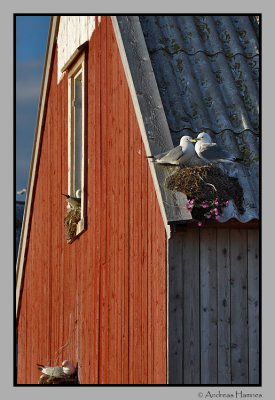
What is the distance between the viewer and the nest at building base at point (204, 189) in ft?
39.5

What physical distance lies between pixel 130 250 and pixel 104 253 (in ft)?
3.97

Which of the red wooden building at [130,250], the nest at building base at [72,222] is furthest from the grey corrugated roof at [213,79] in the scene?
the nest at building base at [72,222]

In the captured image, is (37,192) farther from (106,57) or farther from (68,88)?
(106,57)

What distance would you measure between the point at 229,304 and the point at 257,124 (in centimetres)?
201

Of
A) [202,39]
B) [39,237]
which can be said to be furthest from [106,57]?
Result: [39,237]

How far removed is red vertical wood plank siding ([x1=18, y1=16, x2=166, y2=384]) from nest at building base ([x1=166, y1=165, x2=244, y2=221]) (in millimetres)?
447

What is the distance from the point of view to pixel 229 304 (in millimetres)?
12383

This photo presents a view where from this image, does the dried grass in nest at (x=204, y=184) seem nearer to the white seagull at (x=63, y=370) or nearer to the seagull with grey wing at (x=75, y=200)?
the seagull with grey wing at (x=75, y=200)

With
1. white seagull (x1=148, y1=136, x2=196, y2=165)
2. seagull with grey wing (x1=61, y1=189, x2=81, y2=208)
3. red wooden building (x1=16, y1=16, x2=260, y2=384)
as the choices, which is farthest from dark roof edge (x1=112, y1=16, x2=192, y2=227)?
seagull with grey wing (x1=61, y1=189, x2=81, y2=208)

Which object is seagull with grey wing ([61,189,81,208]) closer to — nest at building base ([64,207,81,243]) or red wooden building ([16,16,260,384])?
nest at building base ([64,207,81,243])

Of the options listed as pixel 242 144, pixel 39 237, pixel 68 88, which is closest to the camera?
pixel 242 144

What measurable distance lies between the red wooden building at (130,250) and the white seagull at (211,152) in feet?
1.36

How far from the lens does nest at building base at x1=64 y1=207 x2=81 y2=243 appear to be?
54.0 ft

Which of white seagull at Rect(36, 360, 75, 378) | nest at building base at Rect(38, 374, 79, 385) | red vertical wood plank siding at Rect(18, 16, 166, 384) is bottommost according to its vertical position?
nest at building base at Rect(38, 374, 79, 385)
